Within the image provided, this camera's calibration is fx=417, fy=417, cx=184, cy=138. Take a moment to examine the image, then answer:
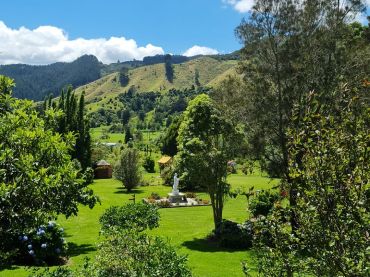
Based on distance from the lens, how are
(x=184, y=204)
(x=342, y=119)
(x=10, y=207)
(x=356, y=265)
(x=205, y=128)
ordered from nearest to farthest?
1. (x=356, y=265)
2. (x=342, y=119)
3. (x=10, y=207)
4. (x=205, y=128)
5. (x=184, y=204)

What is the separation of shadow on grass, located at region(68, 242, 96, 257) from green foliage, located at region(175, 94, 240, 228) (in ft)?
25.1

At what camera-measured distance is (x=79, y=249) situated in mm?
23797

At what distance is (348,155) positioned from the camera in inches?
222

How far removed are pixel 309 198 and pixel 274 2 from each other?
23736 mm

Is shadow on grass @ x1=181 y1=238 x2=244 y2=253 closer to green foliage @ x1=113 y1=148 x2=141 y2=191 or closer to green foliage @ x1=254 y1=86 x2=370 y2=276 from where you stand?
green foliage @ x1=254 y1=86 x2=370 y2=276

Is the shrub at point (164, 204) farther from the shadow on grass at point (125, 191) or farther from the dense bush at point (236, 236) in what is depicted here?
the dense bush at point (236, 236)

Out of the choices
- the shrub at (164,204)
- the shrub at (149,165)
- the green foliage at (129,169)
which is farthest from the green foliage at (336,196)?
the shrub at (149,165)

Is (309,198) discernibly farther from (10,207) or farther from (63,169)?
(10,207)

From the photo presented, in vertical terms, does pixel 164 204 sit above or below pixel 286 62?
below

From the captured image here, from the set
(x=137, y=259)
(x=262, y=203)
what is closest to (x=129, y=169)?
(x=262, y=203)

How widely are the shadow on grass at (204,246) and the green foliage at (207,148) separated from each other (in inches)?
88.0

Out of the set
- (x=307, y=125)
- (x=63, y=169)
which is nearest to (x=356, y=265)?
(x=307, y=125)

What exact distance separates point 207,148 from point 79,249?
10325 mm

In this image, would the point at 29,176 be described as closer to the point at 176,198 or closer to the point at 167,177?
the point at 176,198
